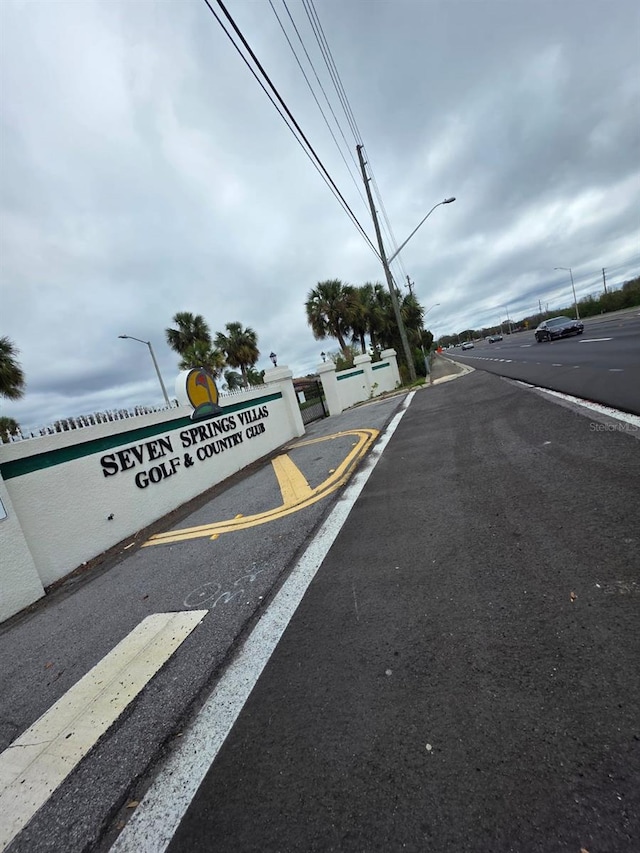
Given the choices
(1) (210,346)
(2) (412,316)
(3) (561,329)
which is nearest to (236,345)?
(1) (210,346)

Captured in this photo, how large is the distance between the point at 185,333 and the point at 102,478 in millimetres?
34594

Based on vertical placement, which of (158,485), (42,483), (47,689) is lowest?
(47,689)

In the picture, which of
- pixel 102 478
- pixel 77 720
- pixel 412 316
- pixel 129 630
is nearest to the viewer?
pixel 77 720

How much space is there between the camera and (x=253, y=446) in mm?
10406

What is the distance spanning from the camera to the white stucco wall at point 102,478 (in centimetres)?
496

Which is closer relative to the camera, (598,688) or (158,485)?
(598,688)

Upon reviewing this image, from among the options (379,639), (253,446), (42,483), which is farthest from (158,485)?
(379,639)

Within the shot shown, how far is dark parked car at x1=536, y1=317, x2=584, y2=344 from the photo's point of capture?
26.6 metres

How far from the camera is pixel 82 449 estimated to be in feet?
18.8

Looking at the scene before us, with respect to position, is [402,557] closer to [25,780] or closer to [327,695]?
[327,695]

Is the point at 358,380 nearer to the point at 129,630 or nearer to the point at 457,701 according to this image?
the point at 129,630

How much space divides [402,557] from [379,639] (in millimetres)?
944

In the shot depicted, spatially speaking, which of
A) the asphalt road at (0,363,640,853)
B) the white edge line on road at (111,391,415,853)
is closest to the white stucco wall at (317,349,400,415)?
the asphalt road at (0,363,640,853)

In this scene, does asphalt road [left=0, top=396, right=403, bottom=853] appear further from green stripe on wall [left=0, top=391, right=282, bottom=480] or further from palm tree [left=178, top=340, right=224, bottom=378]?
palm tree [left=178, top=340, right=224, bottom=378]
